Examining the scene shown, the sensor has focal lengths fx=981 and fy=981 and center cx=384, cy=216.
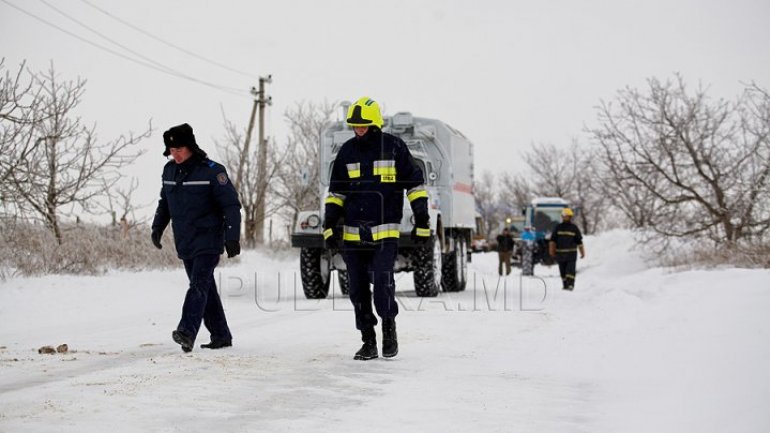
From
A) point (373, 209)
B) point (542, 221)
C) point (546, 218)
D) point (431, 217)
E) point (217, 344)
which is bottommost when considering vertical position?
point (217, 344)

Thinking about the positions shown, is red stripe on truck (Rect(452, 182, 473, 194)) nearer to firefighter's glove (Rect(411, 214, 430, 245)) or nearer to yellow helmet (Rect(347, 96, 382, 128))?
firefighter's glove (Rect(411, 214, 430, 245))

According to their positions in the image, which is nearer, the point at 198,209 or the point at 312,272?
the point at 198,209

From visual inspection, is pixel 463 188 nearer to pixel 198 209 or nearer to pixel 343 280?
→ pixel 343 280

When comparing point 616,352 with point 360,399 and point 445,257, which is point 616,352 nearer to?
point 360,399

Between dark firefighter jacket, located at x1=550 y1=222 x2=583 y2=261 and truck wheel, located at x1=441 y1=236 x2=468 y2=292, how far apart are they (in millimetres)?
1968

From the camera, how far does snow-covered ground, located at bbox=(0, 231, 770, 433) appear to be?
17.3 feet

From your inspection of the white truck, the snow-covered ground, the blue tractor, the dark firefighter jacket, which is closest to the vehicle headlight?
the white truck

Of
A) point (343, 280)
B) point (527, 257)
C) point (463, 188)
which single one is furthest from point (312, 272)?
point (527, 257)

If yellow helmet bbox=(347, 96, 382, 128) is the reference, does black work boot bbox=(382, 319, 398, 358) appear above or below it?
below

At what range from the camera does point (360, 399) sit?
19.7 ft

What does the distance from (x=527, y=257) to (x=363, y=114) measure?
2320cm

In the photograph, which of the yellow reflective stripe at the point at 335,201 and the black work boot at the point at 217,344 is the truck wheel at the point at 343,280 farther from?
the yellow reflective stripe at the point at 335,201

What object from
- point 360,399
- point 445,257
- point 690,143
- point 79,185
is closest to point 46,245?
point 79,185

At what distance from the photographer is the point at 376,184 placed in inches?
317
